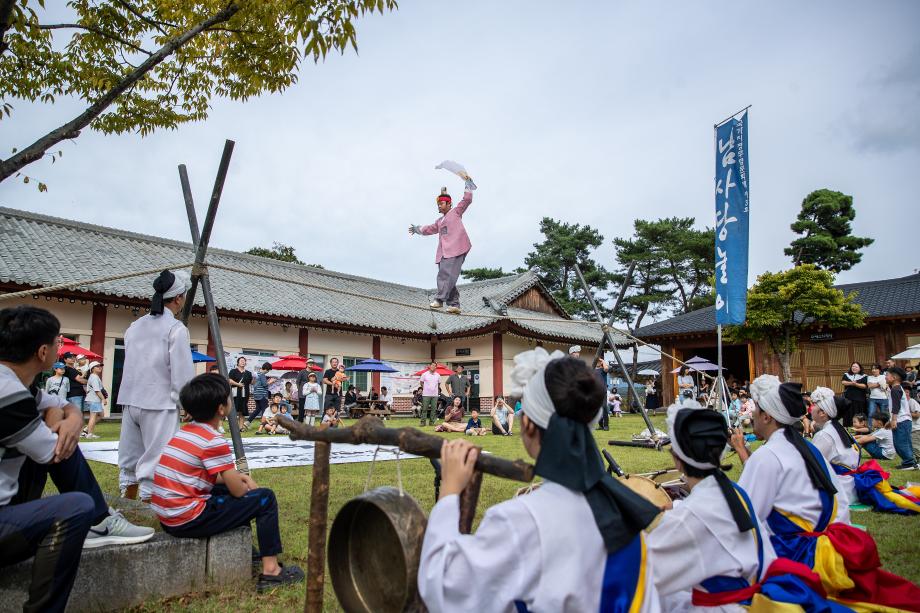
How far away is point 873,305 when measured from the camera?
21141 mm

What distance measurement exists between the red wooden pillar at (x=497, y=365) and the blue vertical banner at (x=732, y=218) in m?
14.4

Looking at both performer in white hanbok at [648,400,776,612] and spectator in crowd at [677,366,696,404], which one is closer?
performer in white hanbok at [648,400,776,612]

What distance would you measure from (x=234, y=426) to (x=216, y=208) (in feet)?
6.47

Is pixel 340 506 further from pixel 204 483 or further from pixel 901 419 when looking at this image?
pixel 901 419

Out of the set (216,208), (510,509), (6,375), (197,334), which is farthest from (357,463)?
(197,334)

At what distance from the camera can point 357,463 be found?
299 inches

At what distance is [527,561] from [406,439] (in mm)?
559

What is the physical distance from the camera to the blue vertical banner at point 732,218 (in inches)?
314

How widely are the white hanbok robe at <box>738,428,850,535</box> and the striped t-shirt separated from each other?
2.82 meters

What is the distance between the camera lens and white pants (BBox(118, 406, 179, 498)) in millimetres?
3977

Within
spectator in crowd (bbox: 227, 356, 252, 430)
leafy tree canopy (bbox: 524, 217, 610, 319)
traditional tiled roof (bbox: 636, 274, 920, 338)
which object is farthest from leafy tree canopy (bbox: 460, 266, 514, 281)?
spectator in crowd (bbox: 227, 356, 252, 430)

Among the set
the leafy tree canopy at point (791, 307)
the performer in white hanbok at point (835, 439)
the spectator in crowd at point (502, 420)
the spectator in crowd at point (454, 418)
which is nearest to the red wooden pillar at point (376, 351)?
the spectator in crowd at point (454, 418)

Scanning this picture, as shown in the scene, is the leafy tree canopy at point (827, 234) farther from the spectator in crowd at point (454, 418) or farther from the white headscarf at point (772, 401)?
the white headscarf at point (772, 401)

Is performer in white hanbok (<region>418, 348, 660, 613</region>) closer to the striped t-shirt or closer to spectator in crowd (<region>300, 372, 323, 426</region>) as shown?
the striped t-shirt
